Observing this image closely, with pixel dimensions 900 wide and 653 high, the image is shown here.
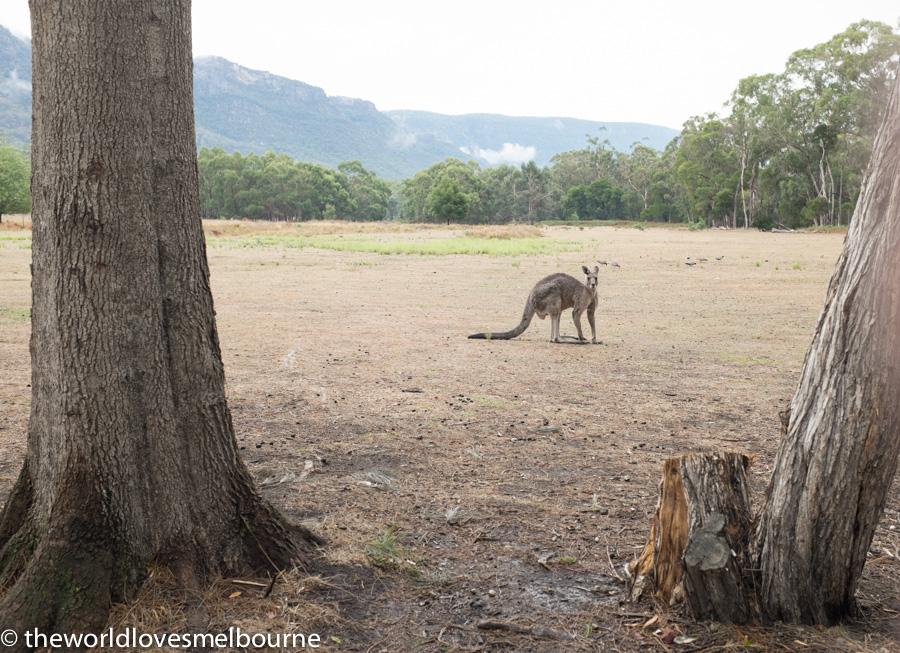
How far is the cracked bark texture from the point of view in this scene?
10.7ft

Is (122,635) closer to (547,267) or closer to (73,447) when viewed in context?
(73,447)

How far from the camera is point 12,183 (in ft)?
200

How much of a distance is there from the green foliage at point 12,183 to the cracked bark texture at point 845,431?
63958 mm

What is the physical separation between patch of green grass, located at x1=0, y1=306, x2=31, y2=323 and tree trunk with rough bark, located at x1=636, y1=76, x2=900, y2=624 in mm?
12965

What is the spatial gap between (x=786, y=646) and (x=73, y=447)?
3.15 meters

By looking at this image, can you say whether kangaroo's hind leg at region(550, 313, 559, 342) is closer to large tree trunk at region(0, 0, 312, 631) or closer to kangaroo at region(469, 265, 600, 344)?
kangaroo at region(469, 265, 600, 344)

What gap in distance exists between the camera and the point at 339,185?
12950cm

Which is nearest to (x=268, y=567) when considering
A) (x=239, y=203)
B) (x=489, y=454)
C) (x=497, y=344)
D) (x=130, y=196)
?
(x=130, y=196)

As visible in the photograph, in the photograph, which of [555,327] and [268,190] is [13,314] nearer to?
[555,327]

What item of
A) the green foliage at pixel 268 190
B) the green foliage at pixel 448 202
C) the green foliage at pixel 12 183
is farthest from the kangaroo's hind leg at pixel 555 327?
the green foliage at pixel 268 190

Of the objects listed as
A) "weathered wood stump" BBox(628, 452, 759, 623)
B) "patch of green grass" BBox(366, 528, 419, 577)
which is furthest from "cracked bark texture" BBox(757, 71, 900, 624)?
"patch of green grass" BBox(366, 528, 419, 577)

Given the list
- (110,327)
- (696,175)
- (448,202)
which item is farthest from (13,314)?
(448,202)

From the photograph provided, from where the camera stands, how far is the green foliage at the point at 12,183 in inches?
2365

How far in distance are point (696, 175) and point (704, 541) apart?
81359 millimetres
